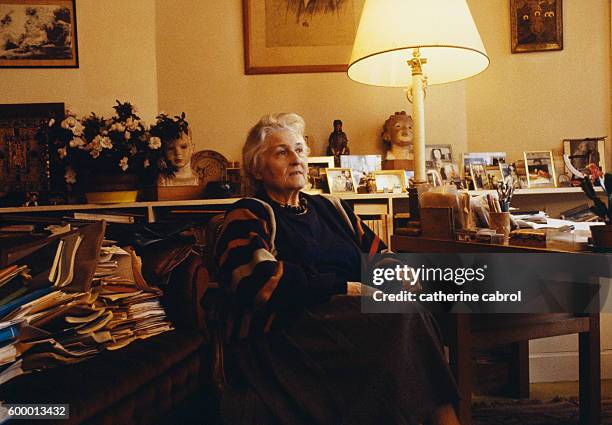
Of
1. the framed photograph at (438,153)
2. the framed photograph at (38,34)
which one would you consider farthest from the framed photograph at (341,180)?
the framed photograph at (38,34)

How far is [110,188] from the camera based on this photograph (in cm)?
223

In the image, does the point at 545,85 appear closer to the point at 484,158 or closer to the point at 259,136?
the point at 484,158

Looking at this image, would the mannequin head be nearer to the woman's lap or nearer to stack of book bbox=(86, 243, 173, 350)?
stack of book bbox=(86, 243, 173, 350)

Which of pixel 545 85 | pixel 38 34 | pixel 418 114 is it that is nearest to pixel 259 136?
pixel 418 114

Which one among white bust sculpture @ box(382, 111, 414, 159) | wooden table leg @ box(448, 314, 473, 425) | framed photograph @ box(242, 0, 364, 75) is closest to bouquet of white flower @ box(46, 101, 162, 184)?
framed photograph @ box(242, 0, 364, 75)

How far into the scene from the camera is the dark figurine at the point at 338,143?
8.18ft

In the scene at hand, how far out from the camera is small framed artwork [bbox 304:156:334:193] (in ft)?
7.95

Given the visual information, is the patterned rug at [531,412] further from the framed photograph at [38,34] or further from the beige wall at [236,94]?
the framed photograph at [38,34]

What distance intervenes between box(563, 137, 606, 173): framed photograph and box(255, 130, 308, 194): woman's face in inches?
72.0

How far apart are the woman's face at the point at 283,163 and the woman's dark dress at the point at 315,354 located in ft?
0.97

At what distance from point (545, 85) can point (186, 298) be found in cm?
241

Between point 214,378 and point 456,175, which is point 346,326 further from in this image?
point 456,175

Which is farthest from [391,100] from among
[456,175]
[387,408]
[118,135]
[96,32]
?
[387,408]

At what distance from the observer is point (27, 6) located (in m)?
2.54
